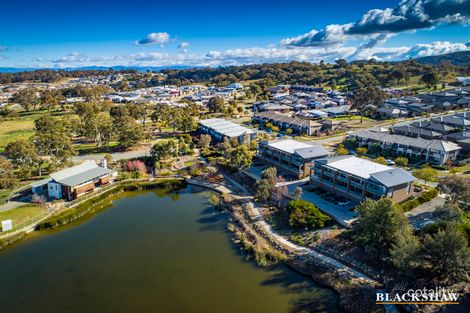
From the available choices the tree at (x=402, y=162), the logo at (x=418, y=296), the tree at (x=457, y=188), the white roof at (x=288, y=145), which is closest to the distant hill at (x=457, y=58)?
the tree at (x=402, y=162)

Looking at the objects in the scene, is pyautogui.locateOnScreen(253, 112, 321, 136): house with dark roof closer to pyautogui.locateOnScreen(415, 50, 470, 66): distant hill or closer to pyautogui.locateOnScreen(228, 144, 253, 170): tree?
pyautogui.locateOnScreen(228, 144, 253, 170): tree

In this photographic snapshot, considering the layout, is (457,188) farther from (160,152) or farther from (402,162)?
(160,152)

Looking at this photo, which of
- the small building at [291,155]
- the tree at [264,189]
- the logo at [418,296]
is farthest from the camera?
the small building at [291,155]

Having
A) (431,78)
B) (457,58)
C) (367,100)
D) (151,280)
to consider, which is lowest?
(151,280)

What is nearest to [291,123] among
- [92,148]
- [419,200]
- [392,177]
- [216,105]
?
[216,105]

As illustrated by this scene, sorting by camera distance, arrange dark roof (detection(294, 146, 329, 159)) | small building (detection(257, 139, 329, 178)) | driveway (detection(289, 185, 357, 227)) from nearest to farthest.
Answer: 1. driveway (detection(289, 185, 357, 227))
2. dark roof (detection(294, 146, 329, 159))
3. small building (detection(257, 139, 329, 178))

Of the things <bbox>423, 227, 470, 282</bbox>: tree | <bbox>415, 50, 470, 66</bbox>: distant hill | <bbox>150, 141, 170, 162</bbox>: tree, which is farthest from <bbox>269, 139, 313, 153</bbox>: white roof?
<bbox>415, 50, 470, 66</bbox>: distant hill

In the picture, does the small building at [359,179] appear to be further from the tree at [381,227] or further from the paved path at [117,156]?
the paved path at [117,156]
